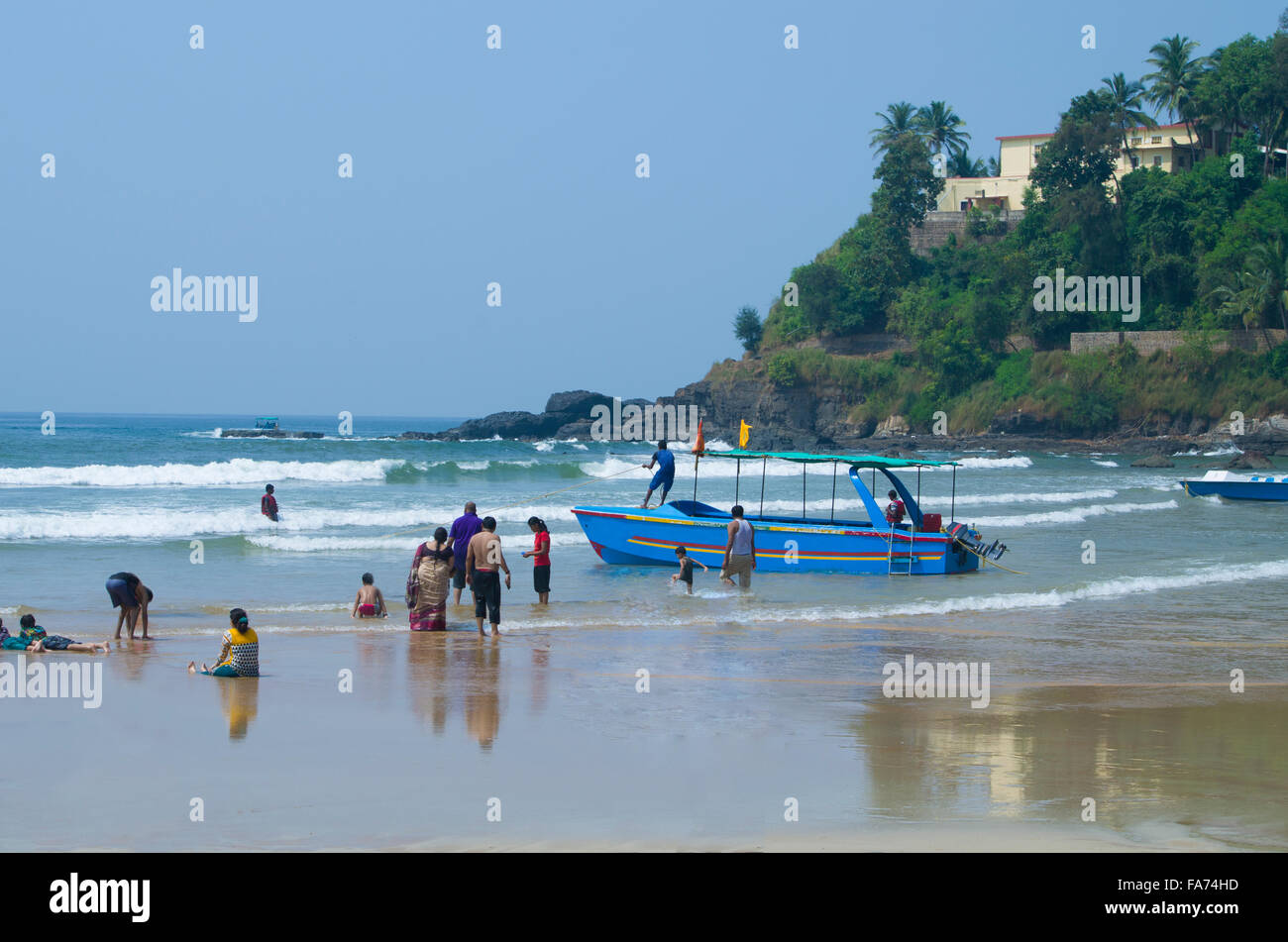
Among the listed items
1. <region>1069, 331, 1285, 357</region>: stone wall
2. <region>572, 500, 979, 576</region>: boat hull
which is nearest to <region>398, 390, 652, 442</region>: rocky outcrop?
<region>1069, 331, 1285, 357</region>: stone wall

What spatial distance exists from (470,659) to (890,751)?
17.2 ft

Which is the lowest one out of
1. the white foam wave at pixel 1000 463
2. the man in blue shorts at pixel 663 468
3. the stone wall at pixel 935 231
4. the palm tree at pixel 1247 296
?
the white foam wave at pixel 1000 463

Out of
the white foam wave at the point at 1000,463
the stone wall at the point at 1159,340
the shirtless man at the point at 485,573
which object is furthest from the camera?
the stone wall at the point at 1159,340

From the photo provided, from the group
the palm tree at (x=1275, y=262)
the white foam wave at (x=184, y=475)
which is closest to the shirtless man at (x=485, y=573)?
the white foam wave at (x=184, y=475)

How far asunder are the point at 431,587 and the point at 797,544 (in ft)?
26.9

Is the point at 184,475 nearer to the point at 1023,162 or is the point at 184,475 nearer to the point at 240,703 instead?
the point at 240,703

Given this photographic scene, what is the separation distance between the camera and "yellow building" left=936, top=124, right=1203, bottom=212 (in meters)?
83.6

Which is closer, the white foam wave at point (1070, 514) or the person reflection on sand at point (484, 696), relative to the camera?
the person reflection on sand at point (484, 696)

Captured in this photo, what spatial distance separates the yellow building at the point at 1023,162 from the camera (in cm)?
8362

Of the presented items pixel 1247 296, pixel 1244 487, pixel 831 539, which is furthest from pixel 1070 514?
pixel 1247 296

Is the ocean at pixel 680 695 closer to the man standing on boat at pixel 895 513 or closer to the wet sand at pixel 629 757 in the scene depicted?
the wet sand at pixel 629 757

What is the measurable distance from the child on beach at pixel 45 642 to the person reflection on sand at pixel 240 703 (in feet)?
8.14
